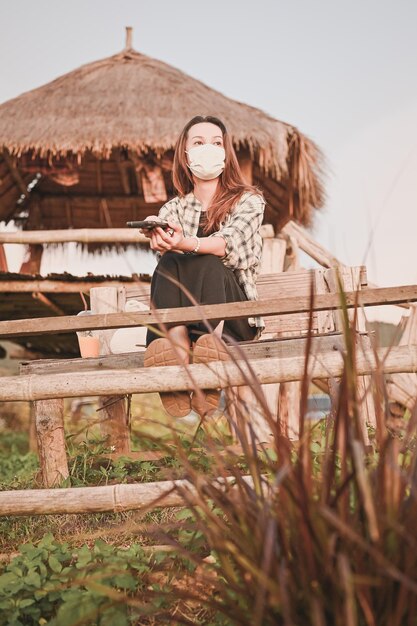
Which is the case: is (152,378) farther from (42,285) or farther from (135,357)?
(42,285)

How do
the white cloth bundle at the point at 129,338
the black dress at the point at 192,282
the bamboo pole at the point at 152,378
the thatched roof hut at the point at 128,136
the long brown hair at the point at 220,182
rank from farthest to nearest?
the thatched roof hut at the point at 128,136
the white cloth bundle at the point at 129,338
the long brown hair at the point at 220,182
the black dress at the point at 192,282
the bamboo pole at the point at 152,378

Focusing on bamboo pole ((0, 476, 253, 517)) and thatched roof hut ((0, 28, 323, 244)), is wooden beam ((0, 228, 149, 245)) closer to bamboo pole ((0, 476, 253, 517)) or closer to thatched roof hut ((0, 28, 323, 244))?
thatched roof hut ((0, 28, 323, 244))

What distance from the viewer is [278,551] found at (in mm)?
1046

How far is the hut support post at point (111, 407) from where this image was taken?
352cm

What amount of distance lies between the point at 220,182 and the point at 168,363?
46.9 inches

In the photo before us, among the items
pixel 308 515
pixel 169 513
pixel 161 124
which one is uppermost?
pixel 161 124

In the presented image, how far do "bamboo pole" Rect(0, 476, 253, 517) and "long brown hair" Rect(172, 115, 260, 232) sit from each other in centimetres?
150

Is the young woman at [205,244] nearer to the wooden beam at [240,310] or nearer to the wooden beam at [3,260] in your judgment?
the wooden beam at [240,310]

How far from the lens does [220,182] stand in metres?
3.20

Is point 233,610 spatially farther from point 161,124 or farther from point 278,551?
point 161,124

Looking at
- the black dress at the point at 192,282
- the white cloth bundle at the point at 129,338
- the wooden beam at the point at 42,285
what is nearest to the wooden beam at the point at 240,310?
the black dress at the point at 192,282

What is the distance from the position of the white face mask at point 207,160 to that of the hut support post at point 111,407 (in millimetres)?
835

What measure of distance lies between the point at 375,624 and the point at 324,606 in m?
0.08

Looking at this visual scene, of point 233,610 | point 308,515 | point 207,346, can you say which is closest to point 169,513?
point 207,346
